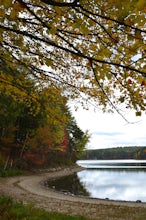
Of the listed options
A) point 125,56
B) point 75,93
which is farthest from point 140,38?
point 75,93

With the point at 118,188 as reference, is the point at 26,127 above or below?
Answer: above

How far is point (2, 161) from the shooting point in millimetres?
34250

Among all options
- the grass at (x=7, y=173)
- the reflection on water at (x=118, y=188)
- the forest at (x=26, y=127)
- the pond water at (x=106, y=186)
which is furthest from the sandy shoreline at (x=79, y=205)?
the grass at (x=7, y=173)

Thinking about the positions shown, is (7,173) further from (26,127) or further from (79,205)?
(79,205)

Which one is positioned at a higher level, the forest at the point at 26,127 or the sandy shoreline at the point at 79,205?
the forest at the point at 26,127

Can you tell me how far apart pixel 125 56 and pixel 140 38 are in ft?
2.82

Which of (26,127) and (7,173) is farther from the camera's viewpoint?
(26,127)

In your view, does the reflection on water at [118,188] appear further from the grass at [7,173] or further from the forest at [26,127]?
the grass at [7,173]

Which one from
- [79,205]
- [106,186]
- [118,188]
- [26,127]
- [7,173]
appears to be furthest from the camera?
[26,127]

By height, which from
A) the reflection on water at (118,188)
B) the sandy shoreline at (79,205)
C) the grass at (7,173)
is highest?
the grass at (7,173)

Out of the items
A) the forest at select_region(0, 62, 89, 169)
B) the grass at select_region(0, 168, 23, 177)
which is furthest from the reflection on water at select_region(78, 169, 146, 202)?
the grass at select_region(0, 168, 23, 177)

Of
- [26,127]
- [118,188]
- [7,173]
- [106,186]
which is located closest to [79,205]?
[118,188]

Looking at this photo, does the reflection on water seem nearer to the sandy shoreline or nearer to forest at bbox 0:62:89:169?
Answer: the sandy shoreline

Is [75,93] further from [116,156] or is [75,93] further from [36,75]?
[116,156]
